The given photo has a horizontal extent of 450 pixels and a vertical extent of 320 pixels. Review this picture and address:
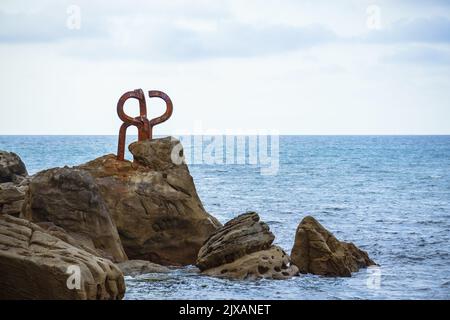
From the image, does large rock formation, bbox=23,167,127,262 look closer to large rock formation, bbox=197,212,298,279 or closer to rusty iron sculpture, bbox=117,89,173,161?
large rock formation, bbox=197,212,298,279

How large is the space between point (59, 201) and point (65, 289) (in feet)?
15.0

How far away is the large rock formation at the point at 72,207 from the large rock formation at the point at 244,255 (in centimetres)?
197

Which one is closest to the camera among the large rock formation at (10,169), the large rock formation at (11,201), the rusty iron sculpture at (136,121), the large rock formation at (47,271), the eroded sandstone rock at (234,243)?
the large rock formation at (47,271)

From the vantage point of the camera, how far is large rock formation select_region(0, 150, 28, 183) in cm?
3160

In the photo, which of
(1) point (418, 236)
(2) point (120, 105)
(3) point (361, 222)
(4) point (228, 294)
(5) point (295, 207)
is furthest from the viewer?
(5) point (295, 207)

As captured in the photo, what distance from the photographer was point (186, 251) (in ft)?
72.7

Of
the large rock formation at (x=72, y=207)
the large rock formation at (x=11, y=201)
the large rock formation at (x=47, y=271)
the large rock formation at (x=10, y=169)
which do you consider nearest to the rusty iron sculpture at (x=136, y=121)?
the large rock formation at (x=11, y=201)

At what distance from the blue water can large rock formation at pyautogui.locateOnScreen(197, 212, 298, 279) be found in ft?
0.99

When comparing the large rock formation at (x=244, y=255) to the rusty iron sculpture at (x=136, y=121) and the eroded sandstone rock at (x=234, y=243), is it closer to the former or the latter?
the eroded sandstone rock at (x=234, y=243)

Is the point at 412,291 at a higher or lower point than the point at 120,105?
lower

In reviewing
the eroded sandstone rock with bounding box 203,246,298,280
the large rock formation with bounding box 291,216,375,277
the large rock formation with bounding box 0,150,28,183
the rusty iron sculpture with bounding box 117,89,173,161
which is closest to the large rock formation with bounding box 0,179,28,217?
the rusty iron sculpture with bounding box 117,89,173,161

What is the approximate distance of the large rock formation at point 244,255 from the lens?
19562mm

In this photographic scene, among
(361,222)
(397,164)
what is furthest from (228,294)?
(397,164)
